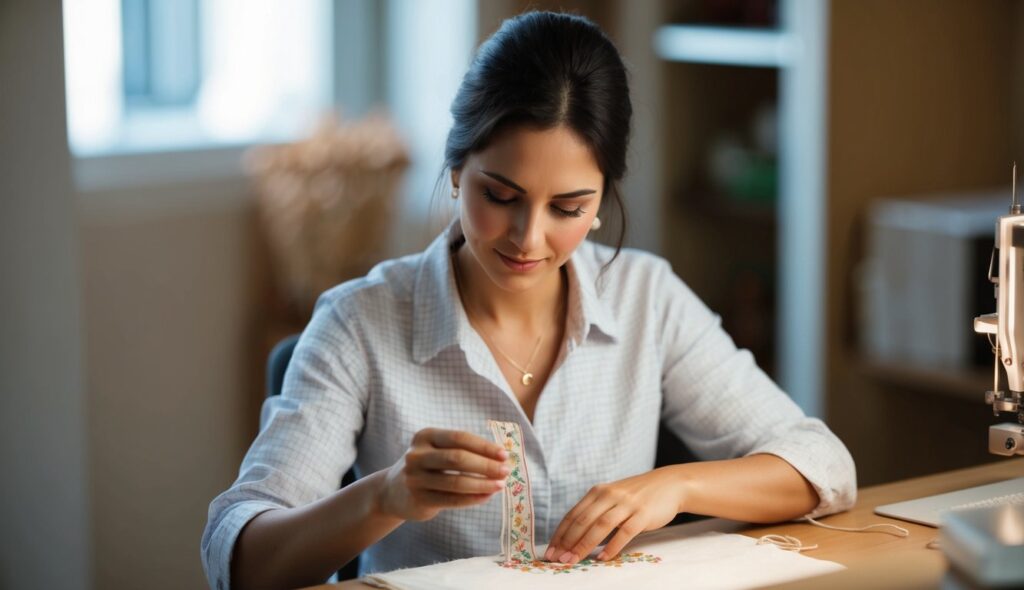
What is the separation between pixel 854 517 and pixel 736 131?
2.05m

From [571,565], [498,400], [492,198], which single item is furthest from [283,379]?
[571,565]

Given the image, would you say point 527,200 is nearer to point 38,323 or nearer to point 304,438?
point 304,438

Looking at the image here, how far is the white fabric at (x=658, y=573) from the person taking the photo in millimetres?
1265

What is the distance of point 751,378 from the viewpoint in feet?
5.52

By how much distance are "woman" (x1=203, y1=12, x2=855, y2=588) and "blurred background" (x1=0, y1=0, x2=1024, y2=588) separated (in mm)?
980

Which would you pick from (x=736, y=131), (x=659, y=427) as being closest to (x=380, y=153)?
(x=736, y=131)

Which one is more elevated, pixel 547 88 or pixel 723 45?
pixel 723 45

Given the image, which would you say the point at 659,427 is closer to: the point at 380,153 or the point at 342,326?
the point at 342,326

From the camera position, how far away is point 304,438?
1.49m

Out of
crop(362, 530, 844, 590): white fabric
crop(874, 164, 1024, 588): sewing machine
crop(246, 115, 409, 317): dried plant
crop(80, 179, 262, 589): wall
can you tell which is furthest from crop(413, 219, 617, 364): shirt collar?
crop(80, 179, 262, 589): wall

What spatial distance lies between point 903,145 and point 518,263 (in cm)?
164

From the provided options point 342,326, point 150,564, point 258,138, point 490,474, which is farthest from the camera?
point 258,138

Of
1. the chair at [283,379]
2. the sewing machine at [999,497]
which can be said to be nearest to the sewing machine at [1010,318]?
the sewing machine at [999,497]

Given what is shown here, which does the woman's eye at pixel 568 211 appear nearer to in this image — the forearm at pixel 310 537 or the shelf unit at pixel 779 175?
the forearm at pixel 310 537
